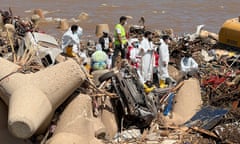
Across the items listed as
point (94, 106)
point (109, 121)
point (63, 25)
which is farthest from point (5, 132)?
point (63, 25)

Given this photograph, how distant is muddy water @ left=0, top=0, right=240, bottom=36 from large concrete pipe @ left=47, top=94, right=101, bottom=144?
1346cm

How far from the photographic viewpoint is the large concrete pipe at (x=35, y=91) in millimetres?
6316

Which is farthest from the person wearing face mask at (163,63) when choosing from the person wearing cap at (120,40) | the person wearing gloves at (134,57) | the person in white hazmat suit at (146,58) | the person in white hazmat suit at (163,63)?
the person wearing cap at (120,40)

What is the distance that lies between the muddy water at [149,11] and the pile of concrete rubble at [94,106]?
11.7 m

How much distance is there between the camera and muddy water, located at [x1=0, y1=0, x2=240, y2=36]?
23.1 meters

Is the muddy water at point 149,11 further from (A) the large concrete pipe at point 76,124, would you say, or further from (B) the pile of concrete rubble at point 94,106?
(A) the large concrete pipe at point 76,124

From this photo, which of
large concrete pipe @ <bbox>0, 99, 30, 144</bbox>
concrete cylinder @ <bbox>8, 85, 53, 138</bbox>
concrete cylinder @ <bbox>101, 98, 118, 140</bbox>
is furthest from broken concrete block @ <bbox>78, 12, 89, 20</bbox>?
concrete cylinder @ <bbox>8, 85, 53, 138</bbox>

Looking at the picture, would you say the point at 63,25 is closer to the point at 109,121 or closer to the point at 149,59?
the point at 149,59

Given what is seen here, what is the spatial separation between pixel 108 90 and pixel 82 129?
1.61 metres

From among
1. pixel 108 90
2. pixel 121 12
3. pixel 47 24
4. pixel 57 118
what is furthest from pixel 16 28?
pixel 121 12

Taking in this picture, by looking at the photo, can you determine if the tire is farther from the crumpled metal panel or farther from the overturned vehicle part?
the crumpled metal panel

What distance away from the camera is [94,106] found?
26.8 feet

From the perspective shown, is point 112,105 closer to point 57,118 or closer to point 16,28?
point 57,118

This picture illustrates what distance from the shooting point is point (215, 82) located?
10227 mm
